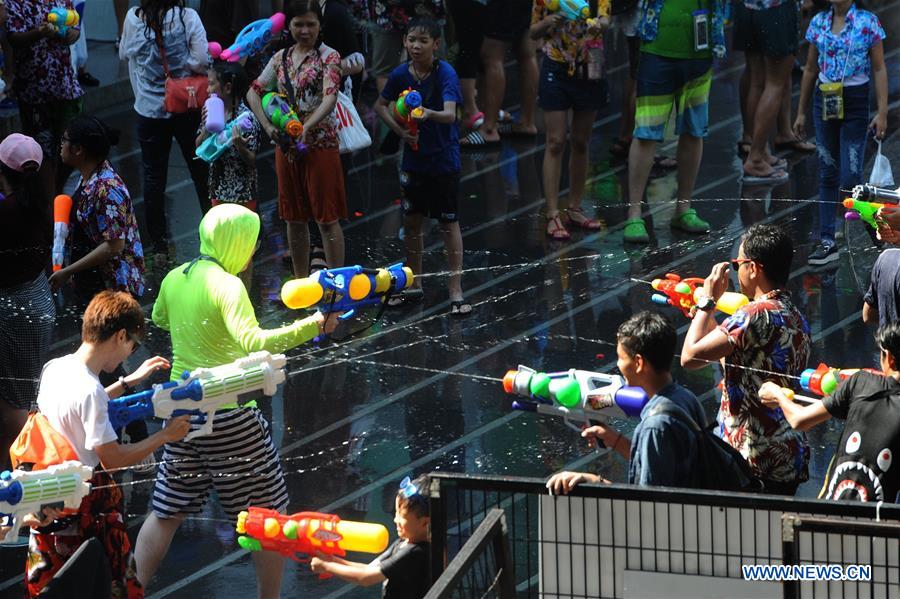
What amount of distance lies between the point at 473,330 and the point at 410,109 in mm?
1412

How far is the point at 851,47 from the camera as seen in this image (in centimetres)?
896

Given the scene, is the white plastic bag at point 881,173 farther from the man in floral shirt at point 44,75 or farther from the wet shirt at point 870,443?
the man in floral shirt at point 44,75

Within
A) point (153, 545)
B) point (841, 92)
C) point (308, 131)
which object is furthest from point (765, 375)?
point (308, 131)

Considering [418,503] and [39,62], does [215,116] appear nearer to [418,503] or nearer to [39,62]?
[39,62]

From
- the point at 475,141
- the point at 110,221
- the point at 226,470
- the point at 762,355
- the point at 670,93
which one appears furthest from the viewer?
the point at 475,141

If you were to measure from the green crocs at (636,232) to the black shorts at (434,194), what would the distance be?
1.51 meters

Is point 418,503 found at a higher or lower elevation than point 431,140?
lower

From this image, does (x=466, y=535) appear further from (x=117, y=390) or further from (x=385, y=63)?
(x=385, y=63)

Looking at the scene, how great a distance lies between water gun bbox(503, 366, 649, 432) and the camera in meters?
4.88

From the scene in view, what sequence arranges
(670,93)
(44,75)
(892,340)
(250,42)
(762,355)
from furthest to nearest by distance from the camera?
(44,75)
(250,42)
(670,93)
(762,355)
(892,340)

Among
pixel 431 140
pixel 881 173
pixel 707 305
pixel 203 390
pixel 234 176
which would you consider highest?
pixel 431 140

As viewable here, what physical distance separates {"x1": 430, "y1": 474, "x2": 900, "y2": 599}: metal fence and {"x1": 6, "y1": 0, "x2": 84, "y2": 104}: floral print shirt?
22.3 feet

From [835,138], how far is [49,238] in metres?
4.98

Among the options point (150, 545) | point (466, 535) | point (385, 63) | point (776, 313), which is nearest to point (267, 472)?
point (150, 545)
